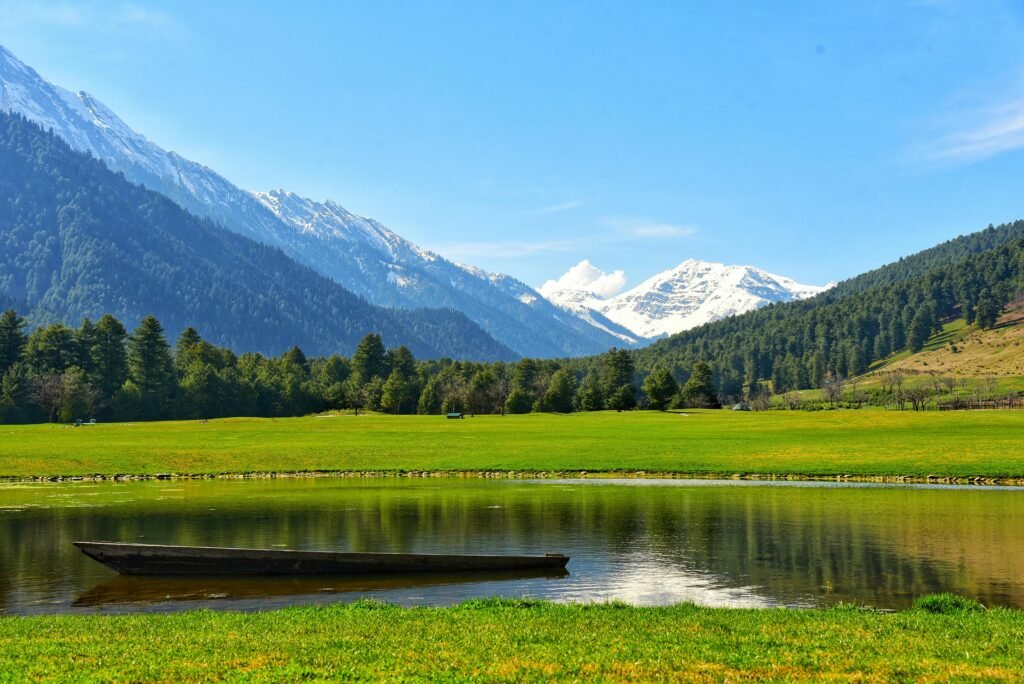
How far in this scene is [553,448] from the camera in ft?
322

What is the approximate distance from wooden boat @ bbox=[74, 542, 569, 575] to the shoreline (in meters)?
43.8

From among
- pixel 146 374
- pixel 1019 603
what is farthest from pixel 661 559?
pixel 146 374

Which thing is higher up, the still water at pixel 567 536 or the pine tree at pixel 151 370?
the pine tree at pixel 151 370

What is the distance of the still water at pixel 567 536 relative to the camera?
31.5 m

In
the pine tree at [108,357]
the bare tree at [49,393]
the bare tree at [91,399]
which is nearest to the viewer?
the bare tree at [49,393]

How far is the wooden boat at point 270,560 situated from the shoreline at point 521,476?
43.8 meters

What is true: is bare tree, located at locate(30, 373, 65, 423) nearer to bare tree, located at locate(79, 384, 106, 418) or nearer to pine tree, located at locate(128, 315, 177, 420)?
A: bare tree, located at locate(79, 384, 106, 418)

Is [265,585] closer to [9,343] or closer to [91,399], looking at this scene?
[91,399]

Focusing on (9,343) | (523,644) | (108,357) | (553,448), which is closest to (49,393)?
(108,357)

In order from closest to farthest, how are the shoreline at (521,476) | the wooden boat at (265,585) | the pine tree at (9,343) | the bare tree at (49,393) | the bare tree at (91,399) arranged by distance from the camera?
1. the wooden boat at (265,585)
2. the shoreline at (521,476)
3. the bare tree at (49,393)
4. the bare tree at (91,399)
5. the pine tree at (9,343)

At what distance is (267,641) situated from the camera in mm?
21484

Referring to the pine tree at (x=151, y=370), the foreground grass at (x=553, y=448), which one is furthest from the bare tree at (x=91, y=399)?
the foreground grass at (x=553, y=448)

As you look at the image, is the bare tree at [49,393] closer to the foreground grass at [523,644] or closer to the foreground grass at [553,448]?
the foreground grass at [553,448]

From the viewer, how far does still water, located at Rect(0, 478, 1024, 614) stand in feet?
103
